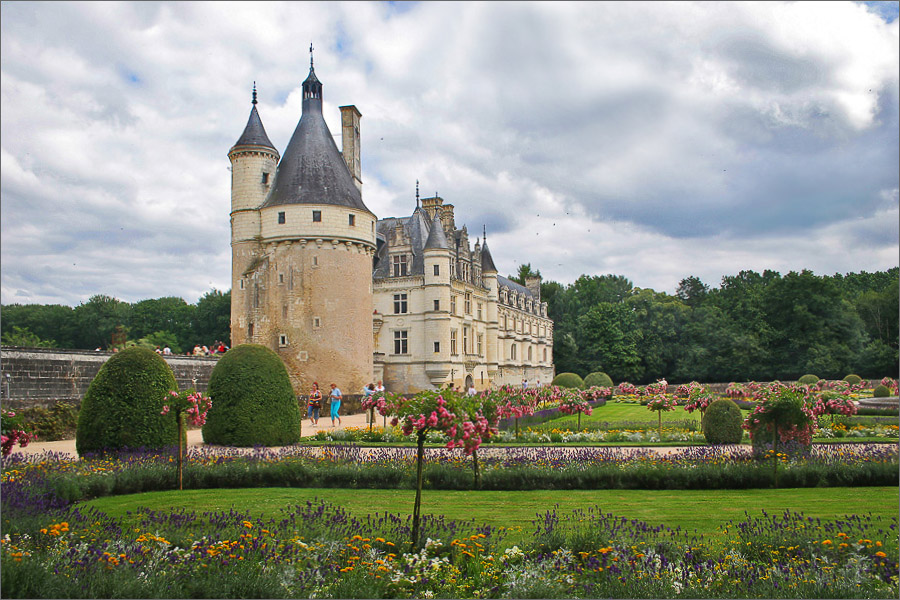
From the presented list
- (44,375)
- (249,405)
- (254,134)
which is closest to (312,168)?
(254,134)

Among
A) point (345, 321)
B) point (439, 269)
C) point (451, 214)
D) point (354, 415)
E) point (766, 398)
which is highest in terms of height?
point (451, 214)

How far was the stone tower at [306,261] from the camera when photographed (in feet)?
94.0

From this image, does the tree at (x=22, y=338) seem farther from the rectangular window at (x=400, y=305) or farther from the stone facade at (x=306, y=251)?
the stone facade at (x=306, y=251)

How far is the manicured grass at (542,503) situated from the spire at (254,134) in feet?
75.2

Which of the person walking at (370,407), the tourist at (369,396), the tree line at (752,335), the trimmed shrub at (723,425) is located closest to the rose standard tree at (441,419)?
the person walking at (370,407)

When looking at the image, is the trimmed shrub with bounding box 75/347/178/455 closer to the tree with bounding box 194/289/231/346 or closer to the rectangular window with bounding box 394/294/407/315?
the rectangular window with bounding box 394/294/407/315

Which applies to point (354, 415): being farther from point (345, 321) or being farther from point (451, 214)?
point (451, 214)

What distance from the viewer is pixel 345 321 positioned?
29.1 metres

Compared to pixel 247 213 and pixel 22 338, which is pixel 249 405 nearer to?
pixel 247 213

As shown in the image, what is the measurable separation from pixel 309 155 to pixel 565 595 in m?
26.8

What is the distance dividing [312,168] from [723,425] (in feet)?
66.9

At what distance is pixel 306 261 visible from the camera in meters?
28.8

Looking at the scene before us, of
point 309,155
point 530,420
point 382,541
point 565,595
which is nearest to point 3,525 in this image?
point 382,541

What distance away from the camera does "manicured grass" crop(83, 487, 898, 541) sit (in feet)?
27.6
